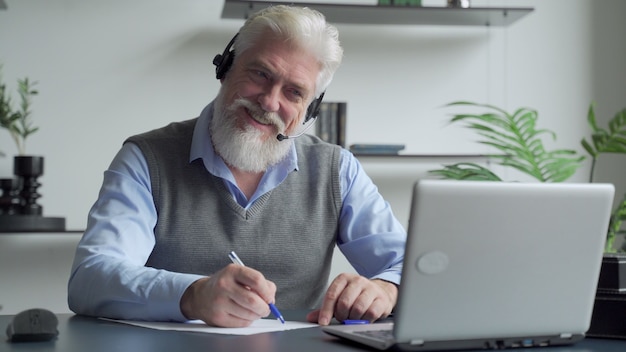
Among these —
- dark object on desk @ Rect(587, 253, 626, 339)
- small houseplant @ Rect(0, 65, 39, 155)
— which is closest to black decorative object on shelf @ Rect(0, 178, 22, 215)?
small houseplant @ Rect(0, 65, 39, 155)

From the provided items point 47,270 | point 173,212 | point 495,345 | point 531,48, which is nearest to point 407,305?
point 495,345

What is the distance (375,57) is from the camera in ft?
11.8

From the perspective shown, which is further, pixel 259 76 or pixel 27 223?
pixel 27 223

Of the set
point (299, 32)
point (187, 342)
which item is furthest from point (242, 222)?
point (187, 342)

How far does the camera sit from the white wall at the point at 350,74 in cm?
332

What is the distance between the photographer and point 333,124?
3.40 m

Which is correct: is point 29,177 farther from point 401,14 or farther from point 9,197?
point 401,14

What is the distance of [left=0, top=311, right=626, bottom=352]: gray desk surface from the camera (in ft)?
3.72

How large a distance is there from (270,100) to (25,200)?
1545 mm

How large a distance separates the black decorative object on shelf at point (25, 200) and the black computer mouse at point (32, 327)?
1952 mm

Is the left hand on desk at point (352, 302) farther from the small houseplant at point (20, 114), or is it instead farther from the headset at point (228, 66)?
the small houseplant at point (20, 114)

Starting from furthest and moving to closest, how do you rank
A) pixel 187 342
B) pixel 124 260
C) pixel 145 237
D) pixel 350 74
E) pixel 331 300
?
1. pixel 350 74
2. pixel 145 237
3. pixel 124 260
4. pixel 331 300
5. pixel 187 342

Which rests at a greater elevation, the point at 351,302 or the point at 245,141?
the point at 245,141

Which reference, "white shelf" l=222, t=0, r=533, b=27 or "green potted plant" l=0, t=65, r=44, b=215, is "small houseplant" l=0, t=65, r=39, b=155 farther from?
"white shelf" l=222, t=0, r=533, b=27
